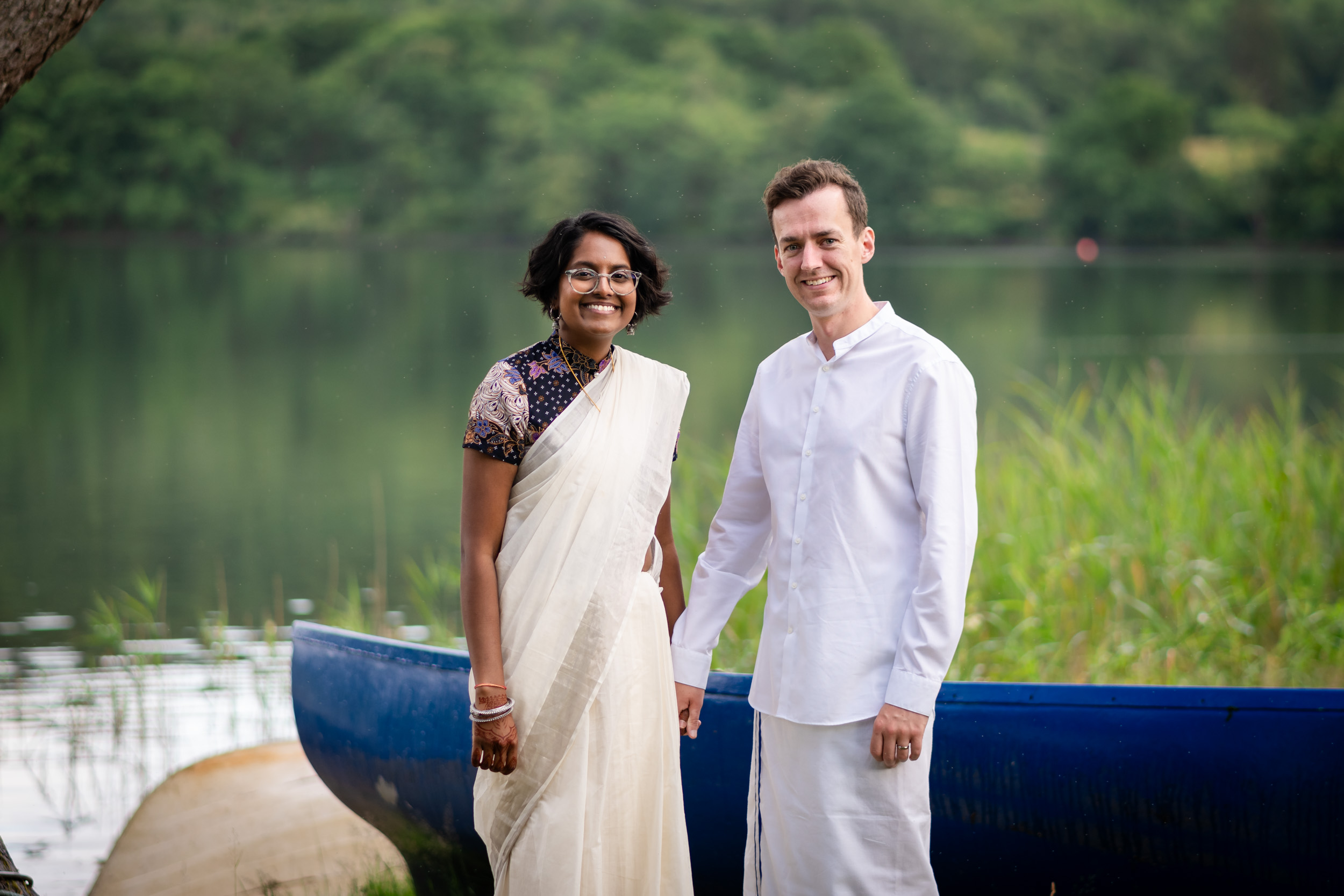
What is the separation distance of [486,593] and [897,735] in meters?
0.63

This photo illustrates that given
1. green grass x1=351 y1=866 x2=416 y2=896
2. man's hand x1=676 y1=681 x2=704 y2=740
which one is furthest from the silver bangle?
green grass x1=351 y1=866 x2=416 y2=896

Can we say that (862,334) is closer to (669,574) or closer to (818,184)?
(818,184)

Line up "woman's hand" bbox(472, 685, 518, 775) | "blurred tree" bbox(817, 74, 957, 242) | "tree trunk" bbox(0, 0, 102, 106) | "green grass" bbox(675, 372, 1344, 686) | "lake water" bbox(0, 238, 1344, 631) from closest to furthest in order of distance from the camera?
"woman's hand" bbox(472, 685, 518, 775) < "tree trunk" bbox(0, 0, 102, 106) < "green grass" bbox(675, 372, 1344, 686) < "lake water" bbox(0, 238, 1344, 631) < "blurred tree" bbox(817, 74, 957, 242)

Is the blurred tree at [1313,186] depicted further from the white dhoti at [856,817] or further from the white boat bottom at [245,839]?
the white dhoti at [856,817]

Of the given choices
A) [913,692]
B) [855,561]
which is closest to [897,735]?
[913,692]

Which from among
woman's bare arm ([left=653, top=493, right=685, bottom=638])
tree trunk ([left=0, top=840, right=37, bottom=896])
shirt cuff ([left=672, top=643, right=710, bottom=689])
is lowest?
tree trunk ([left=0, top=840, right=37, bottom=896])

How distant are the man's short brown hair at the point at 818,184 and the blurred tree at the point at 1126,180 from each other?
126 feet

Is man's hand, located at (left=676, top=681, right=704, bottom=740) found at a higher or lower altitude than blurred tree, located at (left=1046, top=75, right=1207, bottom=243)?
lower

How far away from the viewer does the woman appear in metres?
2.00

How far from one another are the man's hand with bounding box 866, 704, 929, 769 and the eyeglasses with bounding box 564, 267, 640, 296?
73 centimetres

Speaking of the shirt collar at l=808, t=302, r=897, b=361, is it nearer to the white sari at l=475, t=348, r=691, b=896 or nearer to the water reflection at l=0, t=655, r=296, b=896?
the white sari at l=475, t=348, r=691, b=896

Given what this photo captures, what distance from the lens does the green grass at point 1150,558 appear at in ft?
15.5

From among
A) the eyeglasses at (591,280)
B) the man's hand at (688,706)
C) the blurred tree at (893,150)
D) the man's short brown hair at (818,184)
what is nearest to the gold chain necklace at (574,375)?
the eyeglasses at (591,280)

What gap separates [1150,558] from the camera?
520 centimetres
